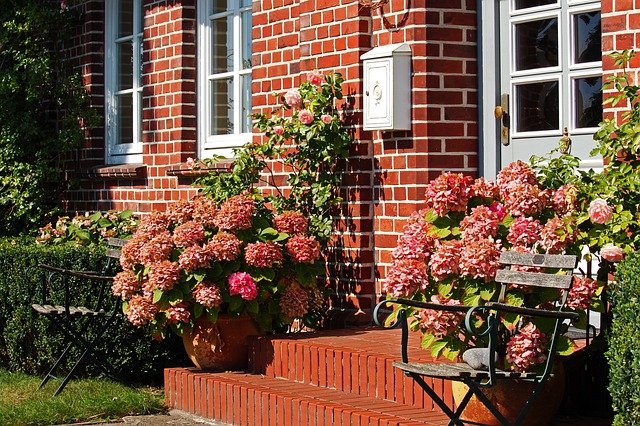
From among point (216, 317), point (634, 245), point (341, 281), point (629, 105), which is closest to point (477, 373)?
point (634, 245)

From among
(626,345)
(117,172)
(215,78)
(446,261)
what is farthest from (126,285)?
(626,345)

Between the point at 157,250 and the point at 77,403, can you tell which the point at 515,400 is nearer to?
the point at 157,250

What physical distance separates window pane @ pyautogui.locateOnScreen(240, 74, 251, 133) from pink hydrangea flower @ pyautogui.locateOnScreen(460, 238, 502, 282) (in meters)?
4.71

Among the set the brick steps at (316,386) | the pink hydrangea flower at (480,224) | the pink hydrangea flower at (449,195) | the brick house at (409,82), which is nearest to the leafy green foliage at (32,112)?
the brick house at (409,82)

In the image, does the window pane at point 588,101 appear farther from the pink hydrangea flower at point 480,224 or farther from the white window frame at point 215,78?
the white window frame at point 215,78

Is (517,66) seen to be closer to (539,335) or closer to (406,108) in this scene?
(406,108)

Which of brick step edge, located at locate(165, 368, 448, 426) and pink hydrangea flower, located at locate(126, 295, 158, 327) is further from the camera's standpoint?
pink hydrangea flower, located at locate(126, 295, 158, 327)

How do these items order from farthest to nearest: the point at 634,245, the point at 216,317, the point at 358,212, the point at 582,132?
the point at 358,212
the point at 216,317
the point at 582,132
the point at 634,245

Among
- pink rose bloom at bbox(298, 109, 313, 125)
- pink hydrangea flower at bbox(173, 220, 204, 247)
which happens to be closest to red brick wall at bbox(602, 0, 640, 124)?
pink rose bloom at bbox(298, 109, 313, 125)

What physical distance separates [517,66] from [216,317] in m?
2.39

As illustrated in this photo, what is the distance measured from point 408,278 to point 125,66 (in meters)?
6.86

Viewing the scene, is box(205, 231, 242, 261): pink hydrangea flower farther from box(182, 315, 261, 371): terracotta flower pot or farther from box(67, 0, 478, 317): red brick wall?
box(67, 0, 478, 317): red brick wall

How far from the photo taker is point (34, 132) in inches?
503

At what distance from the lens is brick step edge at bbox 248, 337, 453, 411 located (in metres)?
7.20
